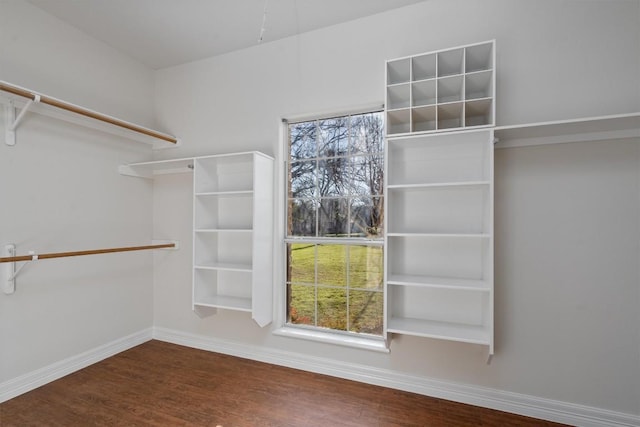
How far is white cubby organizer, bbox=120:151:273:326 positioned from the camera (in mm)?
2496

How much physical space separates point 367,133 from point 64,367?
314 centimetres

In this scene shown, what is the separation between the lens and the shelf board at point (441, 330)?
189cm

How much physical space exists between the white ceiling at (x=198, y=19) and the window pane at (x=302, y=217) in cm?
150

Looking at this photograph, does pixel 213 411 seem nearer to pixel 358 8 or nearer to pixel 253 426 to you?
pixel 253 426

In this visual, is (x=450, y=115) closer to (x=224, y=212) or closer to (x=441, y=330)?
(x=441, y=330)

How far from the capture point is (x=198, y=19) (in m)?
2.44

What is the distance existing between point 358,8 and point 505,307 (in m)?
2.45

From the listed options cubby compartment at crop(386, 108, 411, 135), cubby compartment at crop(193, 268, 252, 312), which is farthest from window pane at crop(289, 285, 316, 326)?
cubby compartment at crop(386, 108, 411, 135)

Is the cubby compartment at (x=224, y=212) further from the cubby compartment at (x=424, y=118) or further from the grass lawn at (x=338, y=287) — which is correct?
the cubby compartment at (x=424, y=118)

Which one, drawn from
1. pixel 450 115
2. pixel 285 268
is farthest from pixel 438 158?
pixel 285 268

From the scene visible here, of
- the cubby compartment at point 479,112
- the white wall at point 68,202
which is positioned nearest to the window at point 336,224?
the cubby compartment at point 479,112

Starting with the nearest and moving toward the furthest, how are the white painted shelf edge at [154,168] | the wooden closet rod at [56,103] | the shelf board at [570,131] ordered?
1. the shelf board at [570,131]
2. the wooden closet rod at [56,103]
3. the white painted shelf edge at [154,168]

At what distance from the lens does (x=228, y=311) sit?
2.88 meters

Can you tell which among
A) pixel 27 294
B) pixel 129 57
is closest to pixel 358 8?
pixel 129 57
